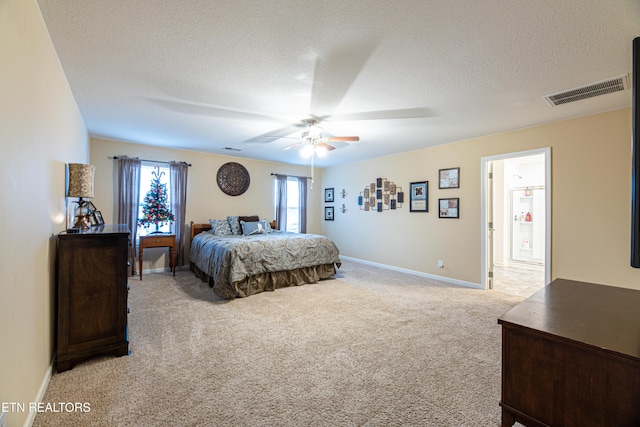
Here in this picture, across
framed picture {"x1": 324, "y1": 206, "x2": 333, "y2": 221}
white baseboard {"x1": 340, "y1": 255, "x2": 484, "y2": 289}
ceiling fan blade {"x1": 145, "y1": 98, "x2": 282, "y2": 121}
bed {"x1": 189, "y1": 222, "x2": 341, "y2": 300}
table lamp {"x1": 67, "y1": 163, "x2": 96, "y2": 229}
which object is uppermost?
ceiling fan blade {"x1": 145, "y1": 98, "x2": 282, "y2": 121}

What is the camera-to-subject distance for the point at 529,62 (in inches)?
87.0

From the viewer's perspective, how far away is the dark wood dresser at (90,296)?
210 cm

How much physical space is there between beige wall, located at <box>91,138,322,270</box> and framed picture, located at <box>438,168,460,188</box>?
3574 mm

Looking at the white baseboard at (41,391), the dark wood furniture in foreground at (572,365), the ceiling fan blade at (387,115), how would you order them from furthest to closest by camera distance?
the ceiling fan blade at (387,115), the white baseboard at (41,391), the dark wood furniture in foreground at (572,365)

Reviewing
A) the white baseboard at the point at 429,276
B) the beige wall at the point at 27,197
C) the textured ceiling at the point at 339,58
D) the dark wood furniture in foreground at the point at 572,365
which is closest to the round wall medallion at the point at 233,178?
the textured ceiling at the point at 339,58

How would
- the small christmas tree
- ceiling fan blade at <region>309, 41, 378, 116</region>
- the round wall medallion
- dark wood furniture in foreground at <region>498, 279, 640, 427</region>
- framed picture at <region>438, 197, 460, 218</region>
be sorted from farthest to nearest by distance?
the round wall medallion < the small christmas tree < framed picture at <region>438, 197, 460, 218</region> < ceiling fan blade at <region>309, 41, 378, 116</region> < dark wood furniture in foreground at <region>498, 279, 640, 427</region>

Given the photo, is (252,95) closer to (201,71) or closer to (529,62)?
(201,71)

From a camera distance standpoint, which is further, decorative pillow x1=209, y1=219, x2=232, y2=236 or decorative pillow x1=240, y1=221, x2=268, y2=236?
decorative pillow x1=240, y1=221, x2=268, y2=236

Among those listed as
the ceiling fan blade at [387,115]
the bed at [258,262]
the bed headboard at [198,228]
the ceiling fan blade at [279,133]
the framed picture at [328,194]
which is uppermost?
the ceiling fan blade at [279,133]

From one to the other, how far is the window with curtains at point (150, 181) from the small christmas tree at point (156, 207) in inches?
1.9

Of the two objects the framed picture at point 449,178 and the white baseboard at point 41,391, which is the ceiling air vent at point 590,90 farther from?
the white baseboard at point 41,391

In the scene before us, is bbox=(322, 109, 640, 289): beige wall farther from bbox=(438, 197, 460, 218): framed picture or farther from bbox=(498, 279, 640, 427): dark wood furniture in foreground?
bbox=(498, 279, 640, 427): dark wood furniture in foreground

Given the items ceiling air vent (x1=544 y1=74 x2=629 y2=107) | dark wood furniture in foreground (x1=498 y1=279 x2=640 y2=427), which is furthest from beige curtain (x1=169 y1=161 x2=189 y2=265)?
ceiling air vent (x1=544 y1=74 x2=629 y2=107)

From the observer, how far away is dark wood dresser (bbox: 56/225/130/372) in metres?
2.10
